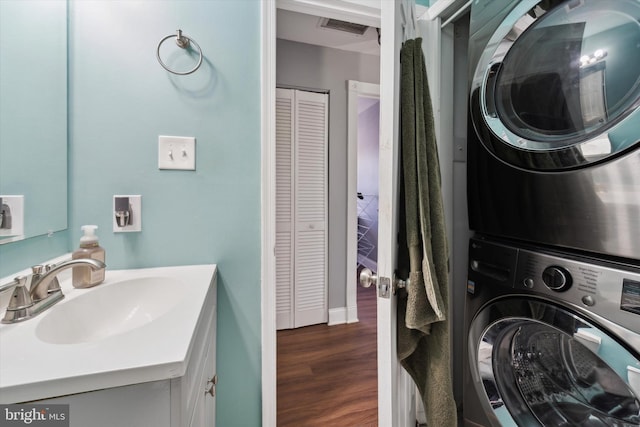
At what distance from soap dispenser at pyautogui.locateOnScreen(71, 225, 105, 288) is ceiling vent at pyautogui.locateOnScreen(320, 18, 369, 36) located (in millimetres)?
1945

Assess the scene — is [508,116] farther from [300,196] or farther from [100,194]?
[300,196]

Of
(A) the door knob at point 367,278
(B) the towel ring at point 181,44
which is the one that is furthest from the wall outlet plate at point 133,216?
(A) the door knob at point 367,278

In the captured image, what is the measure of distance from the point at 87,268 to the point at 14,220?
220 millimetres

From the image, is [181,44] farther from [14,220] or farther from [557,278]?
[557,278]

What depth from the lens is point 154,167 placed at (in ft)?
3.36

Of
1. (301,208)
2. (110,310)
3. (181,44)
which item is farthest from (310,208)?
(110,310)

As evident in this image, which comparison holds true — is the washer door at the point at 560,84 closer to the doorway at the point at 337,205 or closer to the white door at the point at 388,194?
the white door at the point at 388,194

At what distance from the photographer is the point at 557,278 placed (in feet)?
2.20

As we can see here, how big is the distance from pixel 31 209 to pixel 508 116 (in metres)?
1.49

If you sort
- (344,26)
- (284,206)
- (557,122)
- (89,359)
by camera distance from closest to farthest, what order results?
(89,359) → (557,122) → (344,26) → (284,206)

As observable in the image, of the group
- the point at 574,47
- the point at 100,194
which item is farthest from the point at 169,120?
the point at 574,47

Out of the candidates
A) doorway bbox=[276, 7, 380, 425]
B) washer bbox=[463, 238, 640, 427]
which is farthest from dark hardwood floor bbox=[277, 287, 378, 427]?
washer bbox=[463, 238, 640, 427]

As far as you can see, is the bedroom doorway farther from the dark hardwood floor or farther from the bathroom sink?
the bathroom sink

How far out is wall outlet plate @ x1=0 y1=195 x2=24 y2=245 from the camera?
705 mm
